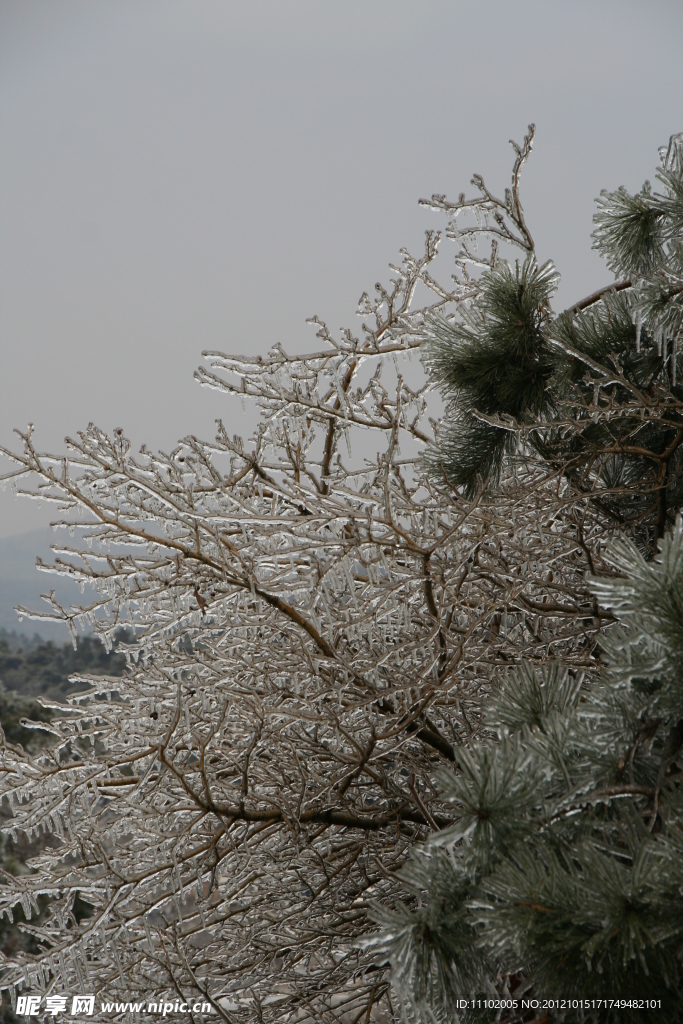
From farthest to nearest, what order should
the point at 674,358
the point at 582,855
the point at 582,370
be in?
1. the point at 582,370
2. the point at 674,358
3. the point at 582,855

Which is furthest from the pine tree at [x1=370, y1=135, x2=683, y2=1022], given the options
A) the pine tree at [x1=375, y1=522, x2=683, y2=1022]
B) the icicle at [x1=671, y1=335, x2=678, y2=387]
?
the icicle at [x1=671, y1=335, x2=678, y2=387]

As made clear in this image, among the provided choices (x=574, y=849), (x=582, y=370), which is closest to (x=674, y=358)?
(x=582, y=370)

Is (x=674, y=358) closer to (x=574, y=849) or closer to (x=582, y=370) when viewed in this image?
(x=582, y=370)

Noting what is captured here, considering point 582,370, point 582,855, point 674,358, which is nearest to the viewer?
point 582,855

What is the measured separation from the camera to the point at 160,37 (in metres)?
41.9

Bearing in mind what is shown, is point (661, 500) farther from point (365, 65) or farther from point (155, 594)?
point (365, 65)

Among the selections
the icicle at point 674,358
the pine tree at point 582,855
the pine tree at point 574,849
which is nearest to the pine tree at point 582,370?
the icicle at point 674,358

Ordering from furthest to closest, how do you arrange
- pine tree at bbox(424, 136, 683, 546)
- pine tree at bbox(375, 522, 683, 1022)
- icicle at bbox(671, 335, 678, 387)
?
pine tree at bbox(424, 136, 683, 546) → icicle at bbox(671, 335, 678, 387) → pine tree at bbox(375, 522, 683, 1022)

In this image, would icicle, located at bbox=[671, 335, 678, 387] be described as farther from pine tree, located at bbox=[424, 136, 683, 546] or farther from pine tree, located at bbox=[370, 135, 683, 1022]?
pine tree, located at bbox=[370, 135, 683, 1022]

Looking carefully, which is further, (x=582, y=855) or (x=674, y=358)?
(x=674, y=358)

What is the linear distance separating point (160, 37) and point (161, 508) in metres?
48.6

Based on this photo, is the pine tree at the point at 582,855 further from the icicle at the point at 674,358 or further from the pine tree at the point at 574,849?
the icicle at the point at 674,358

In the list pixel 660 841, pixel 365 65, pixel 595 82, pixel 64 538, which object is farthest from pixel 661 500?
pixel 365 65

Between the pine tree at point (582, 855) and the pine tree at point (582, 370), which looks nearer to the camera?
the pine tree at point (582, 855)
